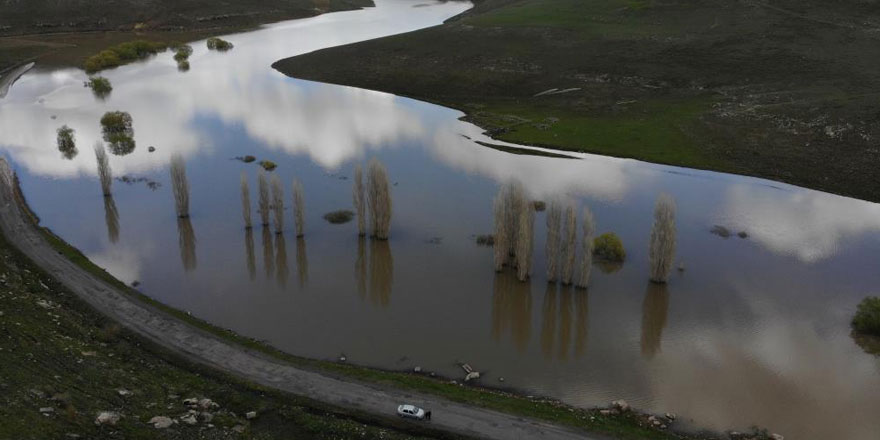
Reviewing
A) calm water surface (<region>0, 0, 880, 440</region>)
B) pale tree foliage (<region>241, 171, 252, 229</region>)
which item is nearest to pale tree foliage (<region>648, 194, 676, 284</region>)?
calm water surface (<region>0, 0, 880, 440</region>)

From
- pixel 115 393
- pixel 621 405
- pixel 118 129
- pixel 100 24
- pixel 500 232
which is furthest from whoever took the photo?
pixel 100 24

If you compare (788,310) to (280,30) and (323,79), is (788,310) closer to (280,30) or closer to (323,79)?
(323,79)

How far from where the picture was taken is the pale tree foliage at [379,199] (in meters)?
45.1

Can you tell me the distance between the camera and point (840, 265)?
44.8 meters

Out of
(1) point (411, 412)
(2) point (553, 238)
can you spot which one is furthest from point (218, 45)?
(1) point (411, 412)

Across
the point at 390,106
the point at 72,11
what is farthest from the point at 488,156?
the point at 72,11

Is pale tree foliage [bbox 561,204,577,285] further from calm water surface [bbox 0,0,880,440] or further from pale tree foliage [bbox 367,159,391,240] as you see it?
pale tree foliage [bbox 367,159,391,240]

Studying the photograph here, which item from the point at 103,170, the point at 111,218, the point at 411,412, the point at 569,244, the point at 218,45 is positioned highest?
the point at 218,45

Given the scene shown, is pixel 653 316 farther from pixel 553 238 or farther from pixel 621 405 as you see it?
pixel 621 405

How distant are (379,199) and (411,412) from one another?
67.6ft

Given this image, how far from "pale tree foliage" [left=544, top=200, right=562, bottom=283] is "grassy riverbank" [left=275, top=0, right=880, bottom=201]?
28166 mm

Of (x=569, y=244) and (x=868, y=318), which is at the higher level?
(x=569, y=244)

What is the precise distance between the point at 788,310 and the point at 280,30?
432 feet

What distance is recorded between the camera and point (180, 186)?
49.7 metres
